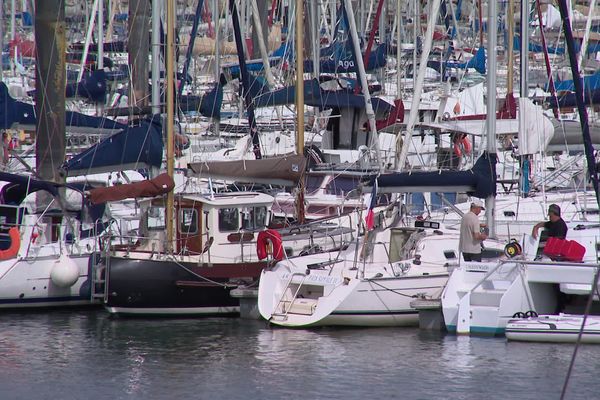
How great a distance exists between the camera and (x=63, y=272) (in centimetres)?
2461

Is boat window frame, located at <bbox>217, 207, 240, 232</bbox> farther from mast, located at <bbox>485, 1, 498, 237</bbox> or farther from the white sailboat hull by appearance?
mast, located at <bbox>485, 1, 498, 237</bbox>

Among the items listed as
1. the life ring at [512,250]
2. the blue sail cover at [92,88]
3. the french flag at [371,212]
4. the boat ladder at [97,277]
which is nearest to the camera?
the life ring at [512,250]

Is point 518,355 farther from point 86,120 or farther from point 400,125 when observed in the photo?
point 86,120

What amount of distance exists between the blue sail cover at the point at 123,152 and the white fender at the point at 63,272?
1.84 meters

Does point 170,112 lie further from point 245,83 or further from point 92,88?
point 92,88

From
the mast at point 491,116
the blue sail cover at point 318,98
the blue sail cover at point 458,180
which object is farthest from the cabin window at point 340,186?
the mast at point 491,116

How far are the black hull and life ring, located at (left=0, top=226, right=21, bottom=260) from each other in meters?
2.33

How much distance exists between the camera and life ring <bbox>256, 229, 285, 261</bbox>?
2361 centimetres

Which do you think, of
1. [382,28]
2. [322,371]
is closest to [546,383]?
[322,371]

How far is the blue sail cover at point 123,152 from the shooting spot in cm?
2536

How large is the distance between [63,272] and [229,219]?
3246mm

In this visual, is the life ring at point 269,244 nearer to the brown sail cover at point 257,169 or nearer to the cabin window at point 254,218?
the cabin window at point 254,218

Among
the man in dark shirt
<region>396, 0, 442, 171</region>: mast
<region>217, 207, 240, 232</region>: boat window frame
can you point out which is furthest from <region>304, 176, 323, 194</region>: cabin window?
the man in dark shirt

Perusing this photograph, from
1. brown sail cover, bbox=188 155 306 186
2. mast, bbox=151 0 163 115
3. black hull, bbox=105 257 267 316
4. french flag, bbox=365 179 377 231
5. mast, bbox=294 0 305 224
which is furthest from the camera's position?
mast, bbox=151 0 163 115
